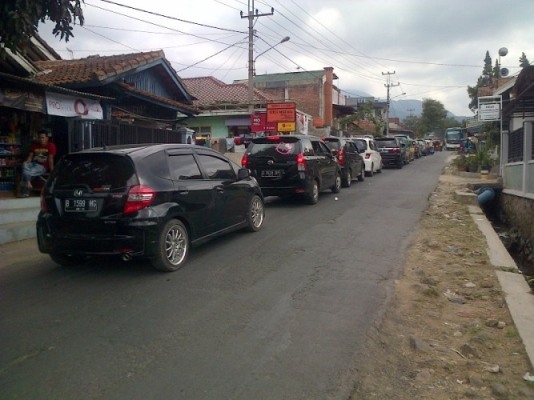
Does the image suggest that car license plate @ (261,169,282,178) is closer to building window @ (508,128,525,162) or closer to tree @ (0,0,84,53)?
tree @ (0,0,84,53)

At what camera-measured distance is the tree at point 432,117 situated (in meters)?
89.6

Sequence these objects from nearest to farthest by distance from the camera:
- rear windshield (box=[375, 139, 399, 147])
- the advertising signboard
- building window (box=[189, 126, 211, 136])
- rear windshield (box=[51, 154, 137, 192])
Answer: rear windshield (box=[51, 154, 137, 192]) < the advertising signboard < rear windshield (box=[375, 139, 399, 147]) < building window (box=[189, 126, 211, 136])

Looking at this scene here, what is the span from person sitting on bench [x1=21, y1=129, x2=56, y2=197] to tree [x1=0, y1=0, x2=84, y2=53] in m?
4.97

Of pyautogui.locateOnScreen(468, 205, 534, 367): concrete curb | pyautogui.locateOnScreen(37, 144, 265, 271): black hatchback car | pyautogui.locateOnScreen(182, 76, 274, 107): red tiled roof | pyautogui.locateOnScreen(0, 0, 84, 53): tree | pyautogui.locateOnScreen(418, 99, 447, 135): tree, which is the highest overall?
pyautogui.locateOnScreen(418, 99, 447, 135): tree

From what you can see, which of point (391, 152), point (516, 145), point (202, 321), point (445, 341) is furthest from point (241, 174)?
point (391, 152)

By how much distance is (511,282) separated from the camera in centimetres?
A: 582

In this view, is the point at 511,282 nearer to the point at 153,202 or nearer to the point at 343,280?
the point at 343,280

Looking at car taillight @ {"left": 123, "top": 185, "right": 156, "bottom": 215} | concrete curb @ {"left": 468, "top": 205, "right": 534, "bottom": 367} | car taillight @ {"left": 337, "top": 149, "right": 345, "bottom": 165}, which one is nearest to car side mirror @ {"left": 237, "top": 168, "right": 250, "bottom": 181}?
car taillight @ {"left": 123, "top": 185, "right": 156, "bottom": 215}

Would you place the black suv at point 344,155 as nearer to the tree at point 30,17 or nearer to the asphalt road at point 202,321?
the asphalt road at point 202,321

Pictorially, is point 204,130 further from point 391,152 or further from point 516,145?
point 516,145

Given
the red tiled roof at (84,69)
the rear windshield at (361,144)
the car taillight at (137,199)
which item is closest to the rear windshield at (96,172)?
the car taillight at (137,199)

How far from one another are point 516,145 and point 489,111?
308cm

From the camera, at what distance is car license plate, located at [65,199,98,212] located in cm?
572

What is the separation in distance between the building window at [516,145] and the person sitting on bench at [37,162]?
504 inches
